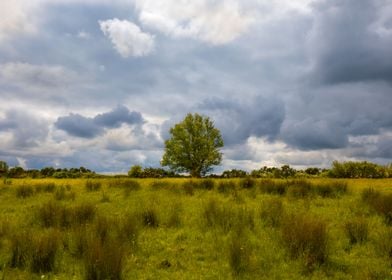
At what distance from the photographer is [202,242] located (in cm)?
966

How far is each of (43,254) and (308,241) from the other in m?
5.30

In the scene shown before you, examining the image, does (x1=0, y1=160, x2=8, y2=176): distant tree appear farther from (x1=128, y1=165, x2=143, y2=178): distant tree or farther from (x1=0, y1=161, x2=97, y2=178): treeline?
(x1=128, y1=165, x2=143, y2=178): distant tree

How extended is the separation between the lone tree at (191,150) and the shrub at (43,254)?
3314 cm

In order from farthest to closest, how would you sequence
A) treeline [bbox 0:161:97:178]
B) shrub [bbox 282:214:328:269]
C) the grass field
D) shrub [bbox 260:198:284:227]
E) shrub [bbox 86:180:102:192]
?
treeline [bbox 0:161:97:178] < shrub [bbox 86:180:102:192] < shrub [bbox 260:198:284:227] < shrub [bbox 282:214:328:269] < the grass field

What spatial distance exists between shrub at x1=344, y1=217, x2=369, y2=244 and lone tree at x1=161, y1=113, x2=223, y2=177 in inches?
1230

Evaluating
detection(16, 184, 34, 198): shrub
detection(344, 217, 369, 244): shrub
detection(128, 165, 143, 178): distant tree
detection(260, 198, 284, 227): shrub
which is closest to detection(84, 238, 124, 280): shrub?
detection(260, 198, 284, 227): shrub

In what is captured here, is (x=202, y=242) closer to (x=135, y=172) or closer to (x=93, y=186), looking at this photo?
(x=93, y=186)

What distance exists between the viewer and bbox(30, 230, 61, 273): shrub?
7.89 meters

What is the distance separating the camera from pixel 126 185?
19.3 meters

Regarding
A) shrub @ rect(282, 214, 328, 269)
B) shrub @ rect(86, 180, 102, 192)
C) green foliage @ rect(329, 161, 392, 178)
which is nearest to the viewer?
shrub @ rect(282, 214, 328, 269)

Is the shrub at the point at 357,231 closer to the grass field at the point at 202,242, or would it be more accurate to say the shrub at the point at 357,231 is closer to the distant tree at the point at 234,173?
the grass field at the point at 202,242

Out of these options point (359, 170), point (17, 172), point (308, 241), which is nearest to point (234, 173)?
point (359, 170)

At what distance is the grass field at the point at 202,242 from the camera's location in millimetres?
7727

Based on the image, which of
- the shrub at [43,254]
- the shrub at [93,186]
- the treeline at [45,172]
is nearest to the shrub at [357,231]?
the shrub at [43,254]
